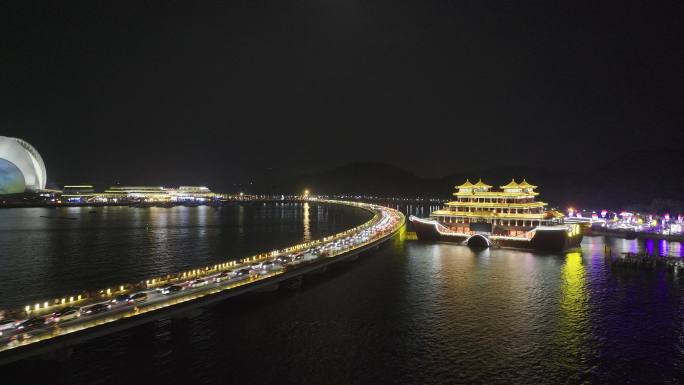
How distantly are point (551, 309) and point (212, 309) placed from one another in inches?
751

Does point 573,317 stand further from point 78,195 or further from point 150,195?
point 150,195

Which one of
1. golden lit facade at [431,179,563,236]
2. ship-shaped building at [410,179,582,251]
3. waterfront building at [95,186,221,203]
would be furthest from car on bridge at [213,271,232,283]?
waterfront building at [95,186,221,203]

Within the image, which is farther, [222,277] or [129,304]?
[222,277]

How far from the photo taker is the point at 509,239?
47844 mm

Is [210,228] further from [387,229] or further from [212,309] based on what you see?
[212,309]

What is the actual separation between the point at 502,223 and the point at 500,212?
1.28 m

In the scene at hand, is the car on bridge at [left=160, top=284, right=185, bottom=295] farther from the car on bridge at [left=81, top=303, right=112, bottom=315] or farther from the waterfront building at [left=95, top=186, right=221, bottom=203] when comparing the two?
the waterfront building at [left=95, top=186, right=221, bottom=203]

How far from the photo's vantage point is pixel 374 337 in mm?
21562

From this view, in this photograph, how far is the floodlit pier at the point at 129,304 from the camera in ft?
54.4

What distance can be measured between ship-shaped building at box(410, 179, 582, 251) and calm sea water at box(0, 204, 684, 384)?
4.32 metres

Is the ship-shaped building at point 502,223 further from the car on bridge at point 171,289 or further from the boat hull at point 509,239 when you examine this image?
the car on bridge at point 171,289

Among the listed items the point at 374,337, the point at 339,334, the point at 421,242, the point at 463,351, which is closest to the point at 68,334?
the point at 339,334

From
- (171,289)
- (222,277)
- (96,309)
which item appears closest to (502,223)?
(222,277)

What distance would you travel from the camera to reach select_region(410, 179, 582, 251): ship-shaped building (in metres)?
46.1
